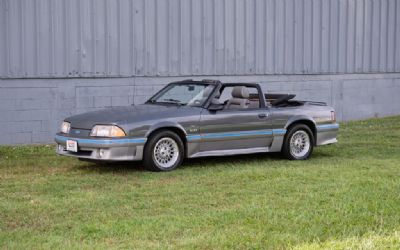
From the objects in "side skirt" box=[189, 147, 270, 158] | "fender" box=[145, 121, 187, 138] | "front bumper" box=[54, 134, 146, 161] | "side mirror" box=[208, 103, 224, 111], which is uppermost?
"side mirror" box=[208, 103, 224, 111]

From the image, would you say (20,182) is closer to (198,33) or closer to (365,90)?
(198,33)

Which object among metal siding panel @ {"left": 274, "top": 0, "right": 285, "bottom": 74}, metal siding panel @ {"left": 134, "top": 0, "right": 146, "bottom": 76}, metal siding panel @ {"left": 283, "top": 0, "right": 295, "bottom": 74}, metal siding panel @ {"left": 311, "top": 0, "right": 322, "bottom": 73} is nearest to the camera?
metal siding panel @ {"left": 134, "top": 0, "right": 146, "bottom": 76}

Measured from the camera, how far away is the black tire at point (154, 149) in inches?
378

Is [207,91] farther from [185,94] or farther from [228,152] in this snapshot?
[228,152]

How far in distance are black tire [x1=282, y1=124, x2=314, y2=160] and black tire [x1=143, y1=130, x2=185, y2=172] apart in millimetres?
1873

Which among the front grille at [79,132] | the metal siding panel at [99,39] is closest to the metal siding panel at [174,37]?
the metal siding panel at [99,39]

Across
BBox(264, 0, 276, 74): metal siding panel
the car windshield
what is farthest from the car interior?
BBox(264, 0, 276, 74): metal siding panel

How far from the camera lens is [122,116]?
31.8 feet

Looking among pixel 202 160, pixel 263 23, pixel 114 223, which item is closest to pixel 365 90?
pixel 263 23

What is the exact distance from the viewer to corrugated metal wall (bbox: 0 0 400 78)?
13.2 m

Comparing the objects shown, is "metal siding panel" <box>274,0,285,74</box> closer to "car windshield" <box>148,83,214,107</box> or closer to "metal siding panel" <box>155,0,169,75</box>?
"metal siding panel" <box>155,0,169,75</box>

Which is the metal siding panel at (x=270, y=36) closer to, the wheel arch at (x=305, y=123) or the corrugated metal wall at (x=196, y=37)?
the corrugated metal wall at (x=196, y=37)

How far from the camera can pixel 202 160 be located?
11.1m

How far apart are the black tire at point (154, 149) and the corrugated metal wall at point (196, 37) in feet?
14.2
